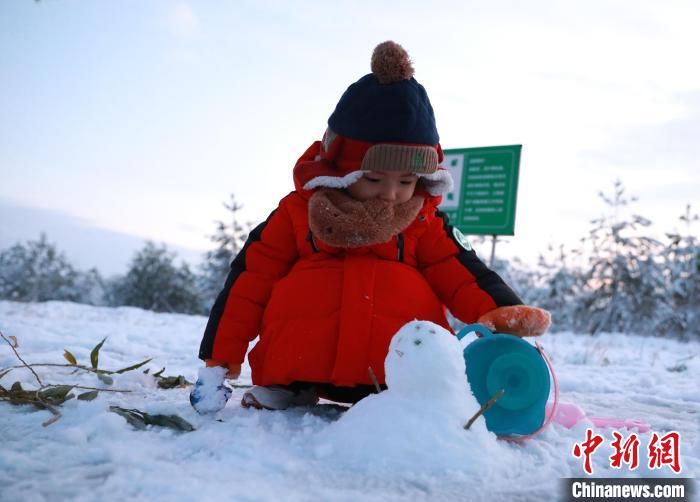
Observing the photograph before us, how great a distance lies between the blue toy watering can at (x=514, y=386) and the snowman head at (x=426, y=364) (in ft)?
0.78

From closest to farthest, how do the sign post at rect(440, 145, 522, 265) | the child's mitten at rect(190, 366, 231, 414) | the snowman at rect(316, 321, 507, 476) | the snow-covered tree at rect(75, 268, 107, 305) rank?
the snowman at rect(316, 321, 507, 476) → the child's mitten at rect(190, 366, 231, 414) → the sign post at rect(440, 145, 522, 265) → the snow-covered tree at rect(75, 268, 107, 305)

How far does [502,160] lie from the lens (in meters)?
9.86

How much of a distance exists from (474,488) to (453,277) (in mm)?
1032

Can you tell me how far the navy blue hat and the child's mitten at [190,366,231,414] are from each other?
985 millimetres

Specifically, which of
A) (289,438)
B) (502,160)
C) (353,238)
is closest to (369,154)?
(353,238)

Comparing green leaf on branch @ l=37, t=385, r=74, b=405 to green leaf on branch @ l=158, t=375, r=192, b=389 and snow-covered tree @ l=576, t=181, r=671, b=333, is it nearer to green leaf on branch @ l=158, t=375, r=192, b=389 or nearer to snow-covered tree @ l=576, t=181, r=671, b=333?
green leaf on branch @ l=158, t=375, r=192, b=389

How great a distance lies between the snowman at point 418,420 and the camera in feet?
4.59

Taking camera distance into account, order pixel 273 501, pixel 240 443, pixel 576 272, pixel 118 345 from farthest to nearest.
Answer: pixel 576 272, pixel 118 345, pixel 240 443, pixel 273 501

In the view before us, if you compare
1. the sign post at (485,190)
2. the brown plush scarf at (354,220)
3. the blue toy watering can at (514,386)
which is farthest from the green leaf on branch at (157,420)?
the sign post at (485,190)

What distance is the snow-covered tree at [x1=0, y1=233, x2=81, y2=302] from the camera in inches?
1268

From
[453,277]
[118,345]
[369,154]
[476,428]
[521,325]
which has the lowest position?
[118,345]

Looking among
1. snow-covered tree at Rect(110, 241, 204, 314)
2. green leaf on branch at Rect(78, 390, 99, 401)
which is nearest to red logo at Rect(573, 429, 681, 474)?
green leaf on branch at Rect(78, 390, 99, 401)

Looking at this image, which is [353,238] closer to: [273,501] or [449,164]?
[273,501]

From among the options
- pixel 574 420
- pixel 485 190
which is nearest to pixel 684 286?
pixel 485 190
